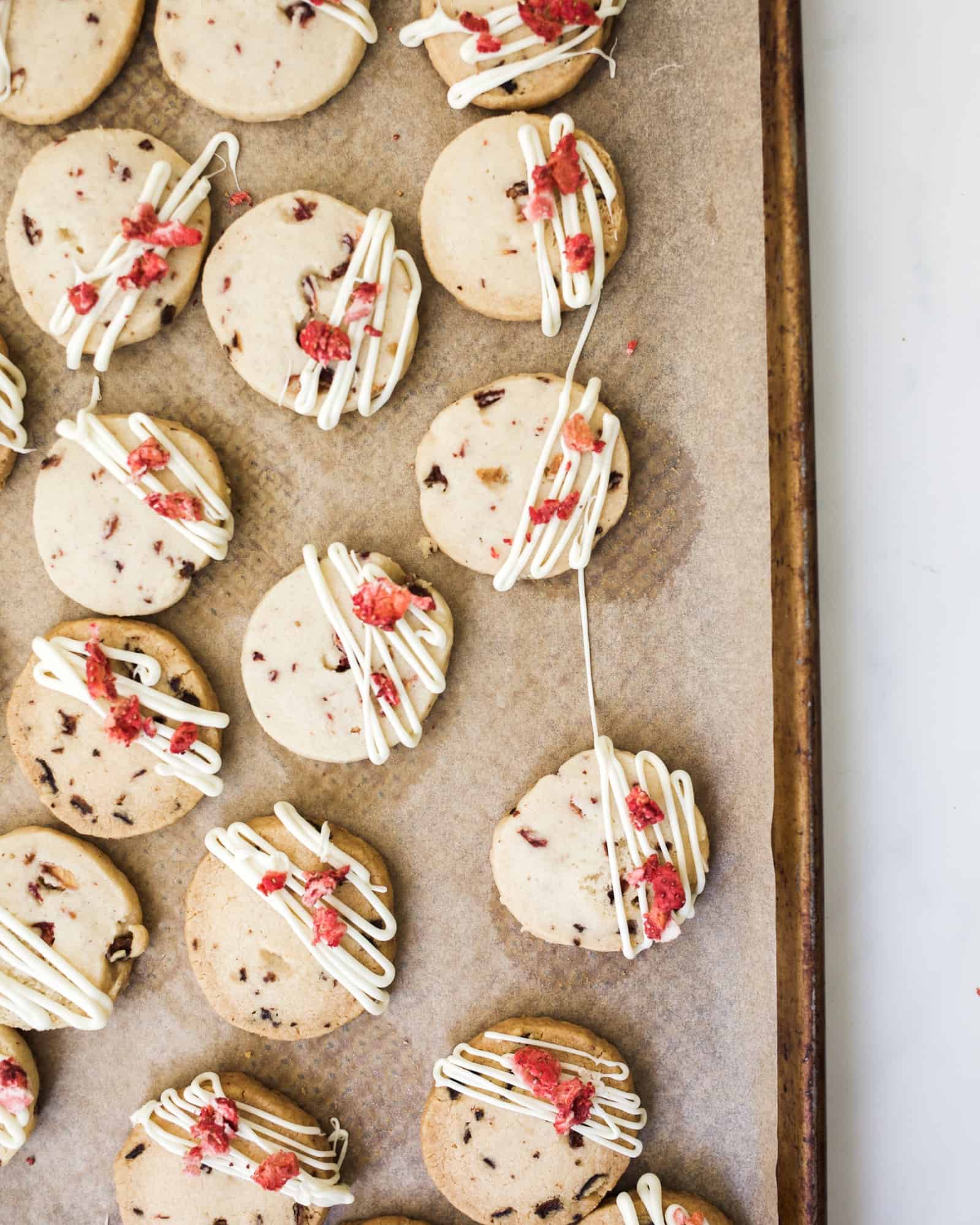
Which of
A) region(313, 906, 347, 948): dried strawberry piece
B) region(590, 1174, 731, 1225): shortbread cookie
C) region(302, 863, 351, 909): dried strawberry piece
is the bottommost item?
region(590, 1174, 731, 1225): shortbread cookie

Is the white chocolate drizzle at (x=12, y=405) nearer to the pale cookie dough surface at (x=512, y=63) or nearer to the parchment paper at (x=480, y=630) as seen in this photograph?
the parchment paper at (x=480, y=630)

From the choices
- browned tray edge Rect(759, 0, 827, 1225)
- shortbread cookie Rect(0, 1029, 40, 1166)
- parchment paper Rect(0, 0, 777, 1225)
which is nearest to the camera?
browned tray edge Rect(759, 0, 827, 1225)

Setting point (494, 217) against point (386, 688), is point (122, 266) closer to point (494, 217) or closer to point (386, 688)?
point (494, 217)

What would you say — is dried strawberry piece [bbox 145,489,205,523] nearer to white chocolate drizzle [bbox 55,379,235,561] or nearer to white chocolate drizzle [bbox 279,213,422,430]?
white chocolate drizzle [bbox 55,379,235,561]

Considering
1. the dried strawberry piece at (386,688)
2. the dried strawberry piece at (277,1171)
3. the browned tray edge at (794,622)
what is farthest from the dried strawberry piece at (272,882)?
the browned tray edge at (794,622)

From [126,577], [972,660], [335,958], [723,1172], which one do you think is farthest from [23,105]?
[723,1172]

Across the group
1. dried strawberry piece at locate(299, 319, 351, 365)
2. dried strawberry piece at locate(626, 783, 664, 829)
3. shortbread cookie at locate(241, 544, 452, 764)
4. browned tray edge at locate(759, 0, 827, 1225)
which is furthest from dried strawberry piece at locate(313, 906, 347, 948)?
dried strawberry piece at locate(299, 319, 351, 365)

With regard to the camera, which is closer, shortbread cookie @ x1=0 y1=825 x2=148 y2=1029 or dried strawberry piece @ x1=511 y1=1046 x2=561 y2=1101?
dried strawberry piece @ x1=511 y1=1046 x2=561 y2=1101

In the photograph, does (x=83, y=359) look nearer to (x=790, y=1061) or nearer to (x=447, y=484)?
(x=447, y=484)
